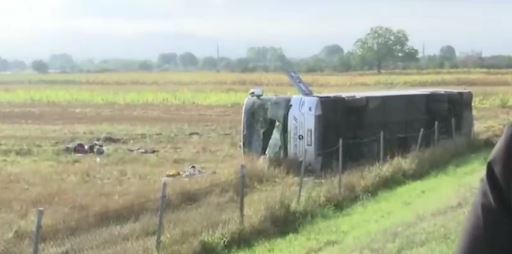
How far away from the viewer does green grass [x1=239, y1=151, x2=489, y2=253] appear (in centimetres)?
984

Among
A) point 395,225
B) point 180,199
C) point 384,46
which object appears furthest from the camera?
point 384,46

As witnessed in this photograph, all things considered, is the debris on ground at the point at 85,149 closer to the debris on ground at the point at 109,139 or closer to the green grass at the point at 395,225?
the debris on ground at the point at 109,139

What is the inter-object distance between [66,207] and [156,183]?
4825mm

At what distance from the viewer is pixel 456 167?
65.6 feet

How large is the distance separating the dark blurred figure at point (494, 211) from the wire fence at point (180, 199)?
6726mm

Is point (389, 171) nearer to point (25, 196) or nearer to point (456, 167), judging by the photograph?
point (456, 167)

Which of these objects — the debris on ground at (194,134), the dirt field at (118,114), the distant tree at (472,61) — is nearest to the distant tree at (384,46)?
the distant tree at (472,61)

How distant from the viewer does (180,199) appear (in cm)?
1321

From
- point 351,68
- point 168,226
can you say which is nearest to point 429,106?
point 168,226

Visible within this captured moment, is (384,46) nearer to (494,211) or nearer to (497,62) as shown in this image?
(497,62)

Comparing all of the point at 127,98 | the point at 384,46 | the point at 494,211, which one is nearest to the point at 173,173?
the point at 494,211

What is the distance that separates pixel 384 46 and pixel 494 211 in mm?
138550

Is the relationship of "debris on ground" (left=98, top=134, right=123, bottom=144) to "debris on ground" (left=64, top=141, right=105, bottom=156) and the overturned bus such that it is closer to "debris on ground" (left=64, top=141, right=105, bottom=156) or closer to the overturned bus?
"debris on ground" (left=64, top=141, right=105, bottom=156)

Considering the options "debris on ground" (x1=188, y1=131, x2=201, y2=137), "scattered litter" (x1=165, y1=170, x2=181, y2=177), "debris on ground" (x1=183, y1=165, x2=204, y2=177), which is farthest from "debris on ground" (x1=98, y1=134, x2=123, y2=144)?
"debris on ground" (x1=183, y1=165, x2=204, y2=177)
